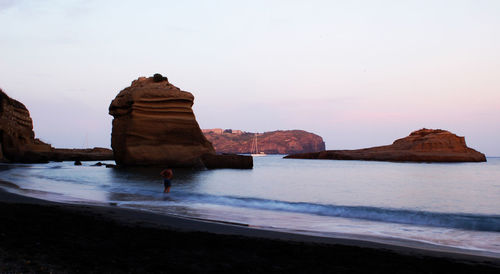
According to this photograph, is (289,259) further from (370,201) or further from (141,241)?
(370,201)

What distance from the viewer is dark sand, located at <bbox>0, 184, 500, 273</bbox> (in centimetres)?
421

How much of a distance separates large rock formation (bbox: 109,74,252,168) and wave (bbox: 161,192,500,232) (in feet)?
58.0

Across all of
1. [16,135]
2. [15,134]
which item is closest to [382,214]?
[15,134]

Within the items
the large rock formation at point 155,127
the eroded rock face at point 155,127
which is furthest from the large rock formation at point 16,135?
the large rock formation at point 155,127

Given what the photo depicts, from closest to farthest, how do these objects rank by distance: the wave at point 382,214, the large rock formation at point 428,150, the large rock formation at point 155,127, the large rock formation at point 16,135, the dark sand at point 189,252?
the dark sand at point 189,252
the wave at point 382,214
the large rock formation at point 155,127
the large rock formation at point 16,135
the large rock formation at point 428,150

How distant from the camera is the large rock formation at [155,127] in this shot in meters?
30.9

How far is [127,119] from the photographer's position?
103 ft

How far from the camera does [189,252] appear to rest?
510 cm

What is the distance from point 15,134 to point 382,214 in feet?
151

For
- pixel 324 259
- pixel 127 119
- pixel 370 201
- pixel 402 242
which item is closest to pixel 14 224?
pixel 324 259

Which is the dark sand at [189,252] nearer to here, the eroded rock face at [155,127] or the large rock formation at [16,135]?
the eroded rock face at [155,127]

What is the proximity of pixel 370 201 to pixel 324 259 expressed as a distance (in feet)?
32.7

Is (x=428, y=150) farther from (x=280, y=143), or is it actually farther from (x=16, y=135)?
(x=280, y=143)

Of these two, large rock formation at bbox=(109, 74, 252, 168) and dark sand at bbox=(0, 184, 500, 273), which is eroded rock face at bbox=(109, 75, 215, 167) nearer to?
large rock formation at bbox=(109, 74, 252, 168)
